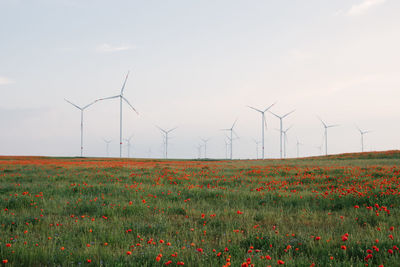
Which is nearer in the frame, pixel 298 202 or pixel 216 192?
pixel 298 202

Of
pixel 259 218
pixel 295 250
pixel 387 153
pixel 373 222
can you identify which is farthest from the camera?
pixel 387 153

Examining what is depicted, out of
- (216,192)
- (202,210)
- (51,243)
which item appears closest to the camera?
(51,243)

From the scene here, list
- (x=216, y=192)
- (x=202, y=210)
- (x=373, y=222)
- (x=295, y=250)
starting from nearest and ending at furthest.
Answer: (x=295, y=250)
(x=373, y=222)
(x=202, y=210)
(x=216, y=192)

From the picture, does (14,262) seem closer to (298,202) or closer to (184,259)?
(184,259)

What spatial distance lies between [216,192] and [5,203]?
7734 millimetres

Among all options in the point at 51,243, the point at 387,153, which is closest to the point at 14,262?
the point at 51,243

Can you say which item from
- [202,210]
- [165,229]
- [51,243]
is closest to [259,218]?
[202,210]

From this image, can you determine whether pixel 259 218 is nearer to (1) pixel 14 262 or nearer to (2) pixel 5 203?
(1) pixel 14 262

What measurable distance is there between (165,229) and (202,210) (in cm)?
246

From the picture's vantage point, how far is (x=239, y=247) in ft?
18.7

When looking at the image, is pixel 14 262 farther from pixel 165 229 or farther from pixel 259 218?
pixel 259 218

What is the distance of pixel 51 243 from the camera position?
20.0ft

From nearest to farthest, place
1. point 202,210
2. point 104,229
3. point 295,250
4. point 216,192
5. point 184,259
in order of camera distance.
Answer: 1. point 184,259
2. point 295,250
3. point 104,229
4. point 202,210
5. point 216,192

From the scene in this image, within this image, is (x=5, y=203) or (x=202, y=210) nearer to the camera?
(x=202, y=210)
